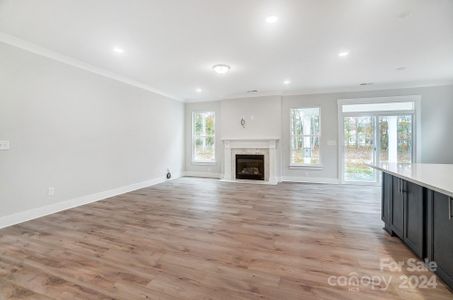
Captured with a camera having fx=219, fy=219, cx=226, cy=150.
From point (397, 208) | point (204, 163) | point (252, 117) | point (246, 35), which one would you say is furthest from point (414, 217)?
point (204, 163)

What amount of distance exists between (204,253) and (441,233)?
2.18m

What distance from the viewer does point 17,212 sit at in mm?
3328

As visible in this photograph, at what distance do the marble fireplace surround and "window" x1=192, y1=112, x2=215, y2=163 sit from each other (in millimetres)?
741

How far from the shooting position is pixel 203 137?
25.8 feet

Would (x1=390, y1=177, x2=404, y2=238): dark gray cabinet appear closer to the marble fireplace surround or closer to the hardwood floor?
the hardwood floor

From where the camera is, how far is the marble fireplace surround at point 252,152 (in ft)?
21.8

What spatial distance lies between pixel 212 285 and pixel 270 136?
5.40 meters

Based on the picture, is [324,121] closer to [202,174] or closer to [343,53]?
[343,53]

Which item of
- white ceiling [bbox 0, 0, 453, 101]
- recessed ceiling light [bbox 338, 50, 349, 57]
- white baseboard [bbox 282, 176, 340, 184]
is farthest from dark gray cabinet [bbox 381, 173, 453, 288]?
white baseboard [bbox 282, 176, 340, 184]

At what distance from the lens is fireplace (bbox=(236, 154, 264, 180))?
693cm

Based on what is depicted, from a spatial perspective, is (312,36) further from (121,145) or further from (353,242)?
(121,145)

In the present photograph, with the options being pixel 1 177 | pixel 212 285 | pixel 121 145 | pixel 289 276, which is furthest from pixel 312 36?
pixel 1 177

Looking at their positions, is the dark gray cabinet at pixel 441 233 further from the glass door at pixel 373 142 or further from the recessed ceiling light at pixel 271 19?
the glass door at pixel 373 142

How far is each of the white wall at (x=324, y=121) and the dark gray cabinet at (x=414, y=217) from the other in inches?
160
